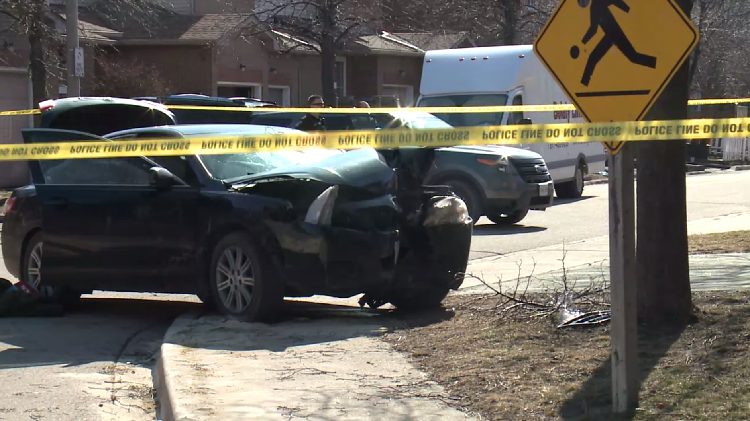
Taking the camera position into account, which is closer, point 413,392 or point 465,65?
point 413,392

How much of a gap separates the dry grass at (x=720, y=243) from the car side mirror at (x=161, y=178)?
19.3ft

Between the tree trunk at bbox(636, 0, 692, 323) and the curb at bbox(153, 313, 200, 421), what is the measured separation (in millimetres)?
2876

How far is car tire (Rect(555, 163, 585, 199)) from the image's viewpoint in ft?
69.0

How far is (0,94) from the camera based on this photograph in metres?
23.5

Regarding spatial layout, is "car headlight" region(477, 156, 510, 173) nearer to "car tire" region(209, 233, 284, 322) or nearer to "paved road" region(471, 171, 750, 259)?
"paved road" region(471, 171, 750, 259)

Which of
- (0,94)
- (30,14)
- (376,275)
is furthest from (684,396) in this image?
(0,94)

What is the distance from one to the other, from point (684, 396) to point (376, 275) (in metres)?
2.99

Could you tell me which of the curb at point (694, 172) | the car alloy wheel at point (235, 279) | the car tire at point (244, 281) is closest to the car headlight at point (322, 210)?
the car tire at point (244, 281)

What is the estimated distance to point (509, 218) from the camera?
15.8 meters

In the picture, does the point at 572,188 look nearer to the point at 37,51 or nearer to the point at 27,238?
the point at 37,51

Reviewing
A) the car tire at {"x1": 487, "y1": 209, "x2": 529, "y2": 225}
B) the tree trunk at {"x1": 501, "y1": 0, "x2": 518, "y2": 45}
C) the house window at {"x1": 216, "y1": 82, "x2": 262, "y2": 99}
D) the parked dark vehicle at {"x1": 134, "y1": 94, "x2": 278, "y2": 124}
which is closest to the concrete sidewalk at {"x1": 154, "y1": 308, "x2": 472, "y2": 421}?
the car tire at {"x1": 487, "y1": 209, "x2": 529, "y2": 225}

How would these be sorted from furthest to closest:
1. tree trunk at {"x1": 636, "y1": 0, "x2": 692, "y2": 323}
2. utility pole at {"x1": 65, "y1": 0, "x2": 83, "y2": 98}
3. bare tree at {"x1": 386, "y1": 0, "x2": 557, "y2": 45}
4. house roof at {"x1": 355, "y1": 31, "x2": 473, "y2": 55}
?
1. house roof at {"x1": 355, "y1": 31, "x2": 473, "y2": 55}
2. bare tree at {"x1": 386, "y1": 0, "x2": 557, "y2": 45}
3. utility pole at {"x1": 65, "y1": 0, "x2": 83, "y2": 98}
4. tree trunk at {"x1": 636, "y1": 0, "x2": 692, "y2": 323}

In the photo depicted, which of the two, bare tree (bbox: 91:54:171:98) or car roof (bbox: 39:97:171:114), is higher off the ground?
bare tree (bbox: 91:54:171:98)

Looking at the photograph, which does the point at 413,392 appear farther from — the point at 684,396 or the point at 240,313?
the point at 240,313
